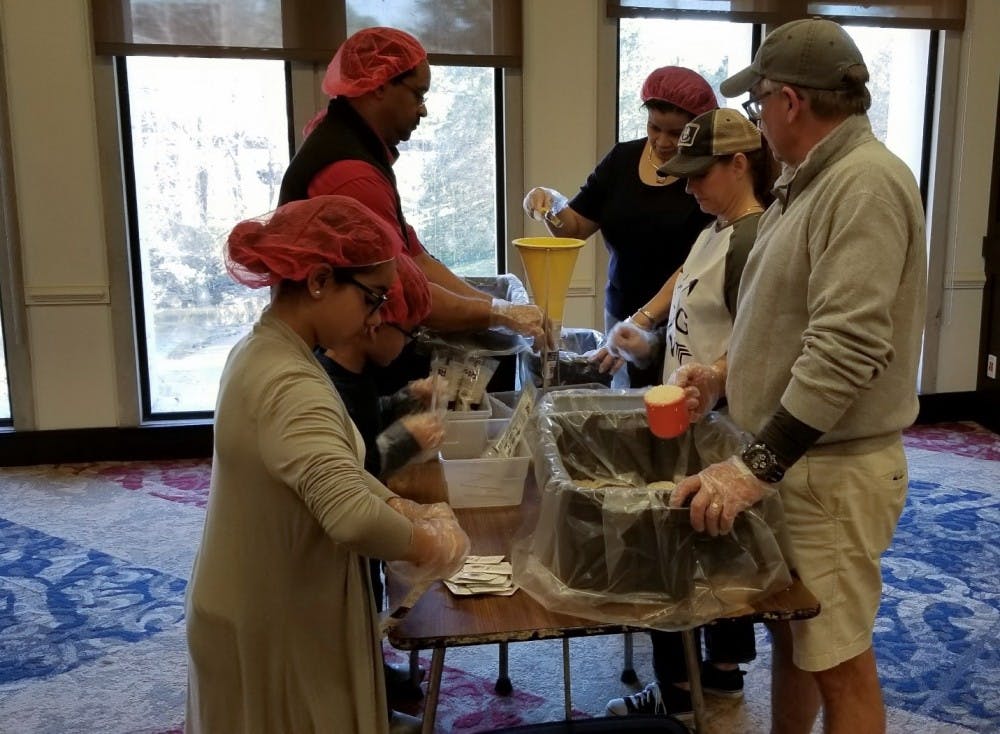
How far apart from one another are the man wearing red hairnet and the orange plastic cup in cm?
53

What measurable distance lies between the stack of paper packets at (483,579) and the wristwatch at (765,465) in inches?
15.7

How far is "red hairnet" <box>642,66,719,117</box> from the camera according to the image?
229 centimetres

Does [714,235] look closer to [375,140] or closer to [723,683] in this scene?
[375,140]

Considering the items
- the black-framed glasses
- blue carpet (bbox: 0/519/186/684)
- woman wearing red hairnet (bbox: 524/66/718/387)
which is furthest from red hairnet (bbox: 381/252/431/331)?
blue carpet (bbox: 0/519/186/684)

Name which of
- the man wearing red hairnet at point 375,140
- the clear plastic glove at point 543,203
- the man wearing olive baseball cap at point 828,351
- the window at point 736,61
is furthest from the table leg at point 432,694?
the window at point 736,61

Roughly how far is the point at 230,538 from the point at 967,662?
2152mm

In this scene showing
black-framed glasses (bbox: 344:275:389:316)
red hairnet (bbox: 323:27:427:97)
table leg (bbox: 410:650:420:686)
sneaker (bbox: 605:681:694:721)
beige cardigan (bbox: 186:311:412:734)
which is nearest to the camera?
beige cardigan (bbox: 186:311:412:734)

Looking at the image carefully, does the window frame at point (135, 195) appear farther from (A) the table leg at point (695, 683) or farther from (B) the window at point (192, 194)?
(A) the table leg at point (695, 683)

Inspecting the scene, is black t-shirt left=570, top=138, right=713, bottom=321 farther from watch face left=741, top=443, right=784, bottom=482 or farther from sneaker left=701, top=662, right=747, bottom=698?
watch face left=741, top=443, right=784, bottom=482

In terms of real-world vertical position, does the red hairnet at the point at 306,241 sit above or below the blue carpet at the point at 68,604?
above

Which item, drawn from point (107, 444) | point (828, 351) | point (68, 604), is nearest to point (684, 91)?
point (828, 351)

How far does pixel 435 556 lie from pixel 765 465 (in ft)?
1.66

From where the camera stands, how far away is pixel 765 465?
1.41 m

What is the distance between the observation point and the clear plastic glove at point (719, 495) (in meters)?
1.33
